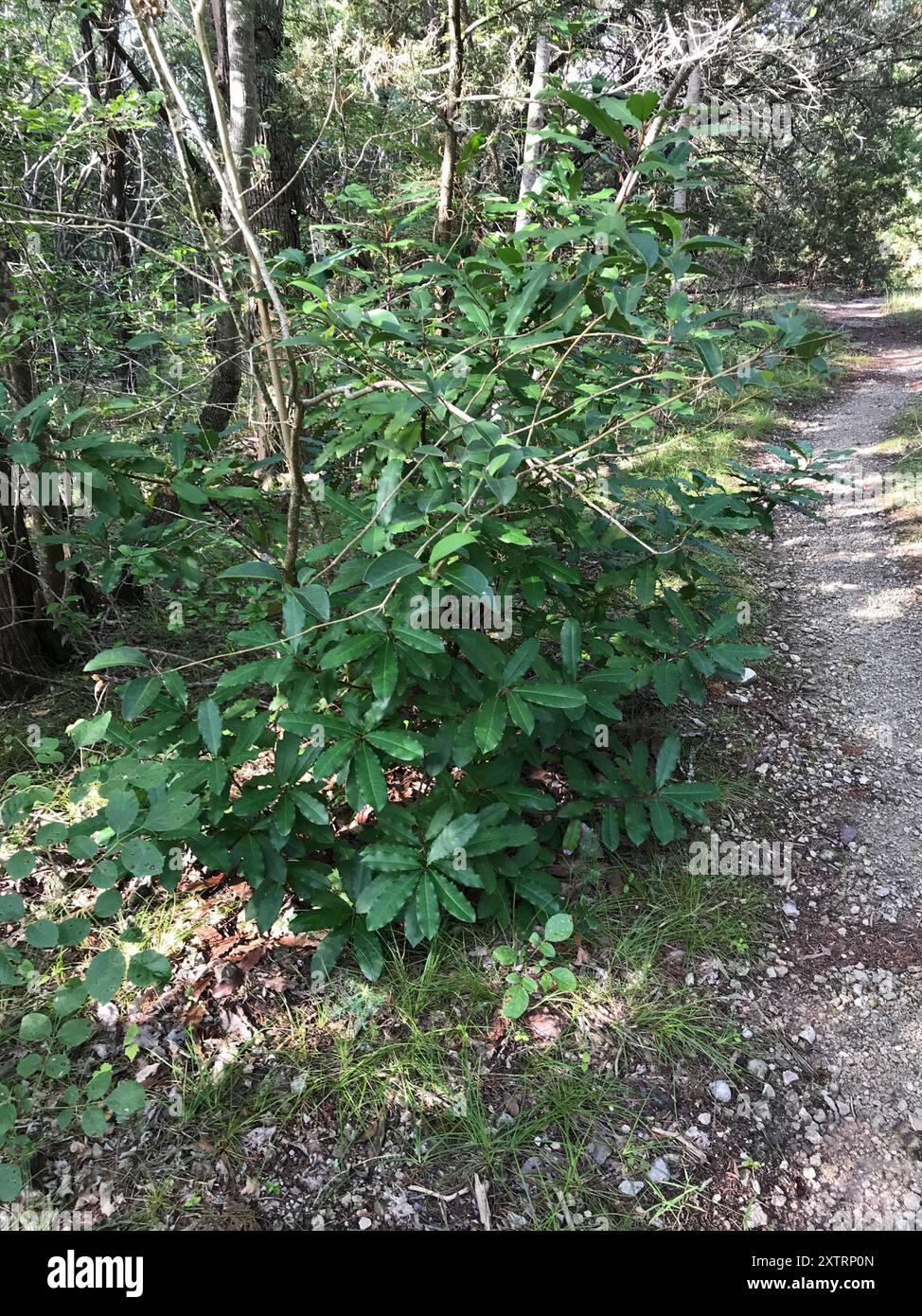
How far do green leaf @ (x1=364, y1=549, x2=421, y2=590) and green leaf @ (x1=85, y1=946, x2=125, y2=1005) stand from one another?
83cm

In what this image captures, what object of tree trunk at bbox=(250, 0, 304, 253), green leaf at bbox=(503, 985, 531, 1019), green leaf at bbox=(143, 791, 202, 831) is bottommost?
green leaf at bbox=(503, 985, 531, 1019)

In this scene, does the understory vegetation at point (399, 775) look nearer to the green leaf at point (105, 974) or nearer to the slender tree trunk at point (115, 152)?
the green leaf at point (105, 974)

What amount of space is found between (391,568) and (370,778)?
48cm

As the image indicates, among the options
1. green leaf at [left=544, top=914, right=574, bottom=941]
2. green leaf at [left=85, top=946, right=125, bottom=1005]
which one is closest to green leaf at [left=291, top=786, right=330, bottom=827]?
green leaf at [left=85, top=946, right=125, bottom=1005]

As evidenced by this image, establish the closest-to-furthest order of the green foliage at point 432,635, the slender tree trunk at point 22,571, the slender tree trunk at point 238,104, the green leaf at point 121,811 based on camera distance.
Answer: the green leaf at point 121,811, the green foliage at point 432,635, the slender tree trunk at point 22,571, the slender tree trunk at point 238,104

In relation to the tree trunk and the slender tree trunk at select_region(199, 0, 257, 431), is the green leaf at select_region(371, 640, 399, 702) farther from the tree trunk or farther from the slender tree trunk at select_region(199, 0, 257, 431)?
the tree trunk

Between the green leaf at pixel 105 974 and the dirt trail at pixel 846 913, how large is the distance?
1.51 m

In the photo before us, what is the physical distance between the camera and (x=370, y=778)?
1.64 meters

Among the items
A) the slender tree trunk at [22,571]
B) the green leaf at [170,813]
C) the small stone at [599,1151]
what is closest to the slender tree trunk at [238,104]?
the slender tree trunk at [22,571]

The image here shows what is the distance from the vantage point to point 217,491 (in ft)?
6.51

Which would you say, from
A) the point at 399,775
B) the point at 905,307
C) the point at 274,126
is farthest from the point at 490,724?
the point at 905,307

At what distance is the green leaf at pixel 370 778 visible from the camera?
163cm

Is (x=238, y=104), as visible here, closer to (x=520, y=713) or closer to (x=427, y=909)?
(x=520, y=713)

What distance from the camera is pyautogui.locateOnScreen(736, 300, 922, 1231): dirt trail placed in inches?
68.0
